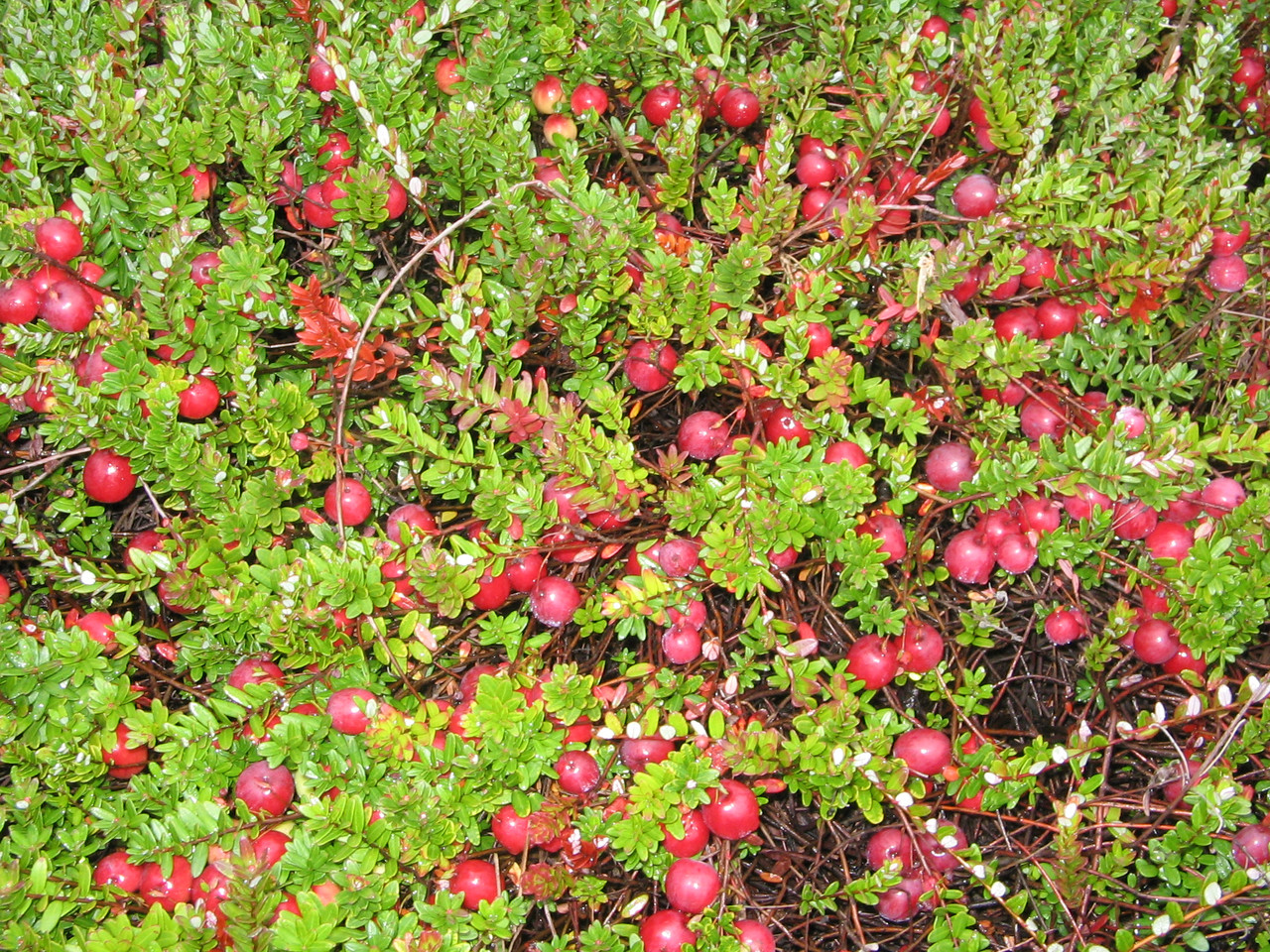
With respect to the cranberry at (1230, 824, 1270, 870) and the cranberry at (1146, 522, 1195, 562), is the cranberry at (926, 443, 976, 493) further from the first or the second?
the cranberry at (1230, 824, 1270, 870)

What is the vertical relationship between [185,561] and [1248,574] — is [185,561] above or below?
above

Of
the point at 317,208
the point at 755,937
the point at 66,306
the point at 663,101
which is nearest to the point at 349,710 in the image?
the point at 755,937

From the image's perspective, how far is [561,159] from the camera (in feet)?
8.43

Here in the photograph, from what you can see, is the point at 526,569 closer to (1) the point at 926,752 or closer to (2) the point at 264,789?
(2) the point at 264,789

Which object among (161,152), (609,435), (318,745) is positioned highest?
(161,152)

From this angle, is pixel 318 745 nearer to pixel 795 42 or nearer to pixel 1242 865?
pixel 1242 865

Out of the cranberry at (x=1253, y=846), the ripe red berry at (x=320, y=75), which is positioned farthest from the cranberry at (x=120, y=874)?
the cranberry at (x=1253, y=846)

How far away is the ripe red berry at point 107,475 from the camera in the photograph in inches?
92.9

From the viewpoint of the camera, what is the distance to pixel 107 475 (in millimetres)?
2359

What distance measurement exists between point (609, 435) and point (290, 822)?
122cm

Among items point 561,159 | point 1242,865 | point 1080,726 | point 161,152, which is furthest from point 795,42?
point 1242,865

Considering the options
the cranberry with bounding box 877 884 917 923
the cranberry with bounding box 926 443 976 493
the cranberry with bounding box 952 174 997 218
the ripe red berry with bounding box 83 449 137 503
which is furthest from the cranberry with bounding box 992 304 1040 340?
the ripe red berry with bounding box 83 449 137 503

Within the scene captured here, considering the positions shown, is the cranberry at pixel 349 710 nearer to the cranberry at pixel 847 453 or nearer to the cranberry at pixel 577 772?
the cranberry at pixel 577 772

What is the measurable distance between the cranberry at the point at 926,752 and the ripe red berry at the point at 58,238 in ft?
7.59
